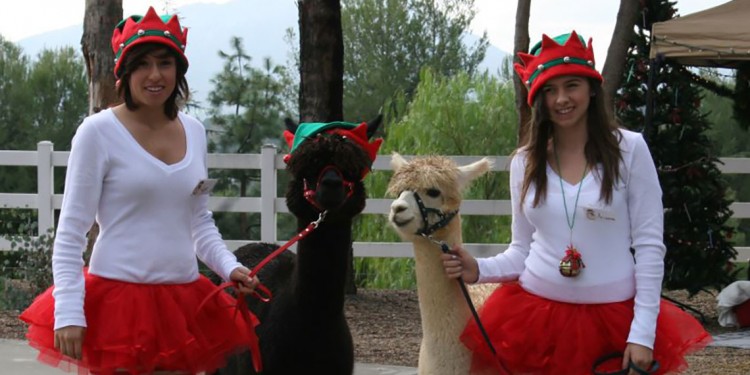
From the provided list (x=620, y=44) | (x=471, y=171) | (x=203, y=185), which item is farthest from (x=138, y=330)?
(x=620, y=44)

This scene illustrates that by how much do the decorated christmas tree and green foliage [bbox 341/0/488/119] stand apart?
31447mm

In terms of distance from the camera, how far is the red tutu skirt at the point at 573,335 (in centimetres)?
341

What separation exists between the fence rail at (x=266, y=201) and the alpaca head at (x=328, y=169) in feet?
21.4

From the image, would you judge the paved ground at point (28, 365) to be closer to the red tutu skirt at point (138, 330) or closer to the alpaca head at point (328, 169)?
the alpaca head at point (328, 169)

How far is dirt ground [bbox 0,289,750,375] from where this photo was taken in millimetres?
7449

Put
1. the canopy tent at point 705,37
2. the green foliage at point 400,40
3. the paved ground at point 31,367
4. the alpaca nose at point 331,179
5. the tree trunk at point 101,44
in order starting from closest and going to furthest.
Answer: the alpaca nose at point 331,179
the paved ground at point 31,367
the canopy tent at point 705,37
the tree trunk at point 101,44
the green foliage at point 400,40

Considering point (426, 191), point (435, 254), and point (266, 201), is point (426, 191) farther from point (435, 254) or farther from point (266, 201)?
point (266, 201)

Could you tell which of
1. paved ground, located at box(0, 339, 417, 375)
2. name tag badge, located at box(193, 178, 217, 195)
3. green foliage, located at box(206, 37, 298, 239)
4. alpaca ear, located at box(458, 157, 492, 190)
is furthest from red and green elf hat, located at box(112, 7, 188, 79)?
green foliage, located at box(206, 37, 298, 239)

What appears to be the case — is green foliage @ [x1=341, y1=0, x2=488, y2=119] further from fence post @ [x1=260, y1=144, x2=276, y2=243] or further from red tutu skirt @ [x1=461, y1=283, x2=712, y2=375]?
red tutu skirt @ [x1=461, y1=283, x2=712, y2=375]

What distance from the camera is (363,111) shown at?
1510 inches

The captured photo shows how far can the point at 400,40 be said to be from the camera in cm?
4400

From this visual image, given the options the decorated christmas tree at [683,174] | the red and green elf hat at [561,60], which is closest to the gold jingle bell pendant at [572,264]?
the red and green elf hat at [561,60]

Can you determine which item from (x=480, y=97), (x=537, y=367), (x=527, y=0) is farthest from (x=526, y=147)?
(x=480, y=97)

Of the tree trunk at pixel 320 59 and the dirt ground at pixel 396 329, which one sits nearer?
the dirt ground at pixel 396 329
